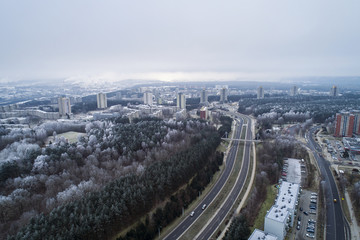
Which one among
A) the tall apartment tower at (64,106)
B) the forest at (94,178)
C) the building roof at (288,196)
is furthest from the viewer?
the tall apartment tower at (64,106)

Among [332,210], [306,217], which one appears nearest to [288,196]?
[306,217]

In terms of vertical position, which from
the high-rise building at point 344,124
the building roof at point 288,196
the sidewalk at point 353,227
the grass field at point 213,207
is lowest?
the grass field at point 213,207

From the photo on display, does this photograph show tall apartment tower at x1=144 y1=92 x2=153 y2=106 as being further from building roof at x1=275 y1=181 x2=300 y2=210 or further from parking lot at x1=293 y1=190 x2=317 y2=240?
parking lot at x1=293 y1=190 x2=317 y2=240

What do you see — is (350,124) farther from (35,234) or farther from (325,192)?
(35,234)

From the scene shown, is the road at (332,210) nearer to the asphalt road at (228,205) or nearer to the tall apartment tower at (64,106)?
the asphalt road at (228,205)

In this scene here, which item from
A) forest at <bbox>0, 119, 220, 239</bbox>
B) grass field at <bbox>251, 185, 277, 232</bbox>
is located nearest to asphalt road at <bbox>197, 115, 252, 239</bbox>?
grass field at <bbox>251, 185, 277, 232</bbox>

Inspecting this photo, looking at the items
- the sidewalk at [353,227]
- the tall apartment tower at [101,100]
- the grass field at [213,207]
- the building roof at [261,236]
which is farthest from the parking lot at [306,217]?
the tall apartment tower at [101,100]

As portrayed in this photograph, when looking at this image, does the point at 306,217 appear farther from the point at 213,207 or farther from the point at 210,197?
the point at 210,197

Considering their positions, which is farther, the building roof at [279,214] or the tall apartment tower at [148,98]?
the tall apartment tower at [148,98]
